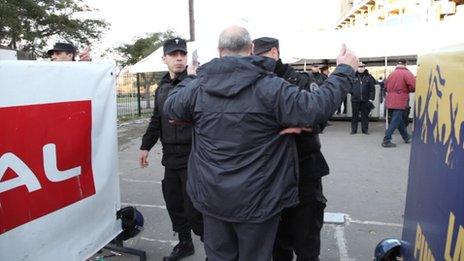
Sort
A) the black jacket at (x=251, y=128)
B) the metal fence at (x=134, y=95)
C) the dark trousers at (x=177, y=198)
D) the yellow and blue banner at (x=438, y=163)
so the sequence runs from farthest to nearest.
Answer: the metal fence at (x=134, y=95) → the dark trousers at (x=177, y=198) → the black jacket at (x=251, y=128) → the yellow and blue banner at (x=438, y=163)

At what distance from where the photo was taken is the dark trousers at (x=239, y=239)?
246 cm

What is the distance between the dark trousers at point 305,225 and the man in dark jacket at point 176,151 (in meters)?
0.79

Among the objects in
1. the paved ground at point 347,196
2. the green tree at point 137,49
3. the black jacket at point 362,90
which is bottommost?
the paved ground at point 347,196

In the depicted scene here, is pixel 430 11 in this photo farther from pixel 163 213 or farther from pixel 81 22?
pixel 163 213

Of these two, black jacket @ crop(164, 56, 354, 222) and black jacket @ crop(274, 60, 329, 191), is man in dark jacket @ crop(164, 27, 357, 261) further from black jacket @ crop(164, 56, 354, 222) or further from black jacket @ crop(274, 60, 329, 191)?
black jacket @ crop(274, 60, 329, 191)

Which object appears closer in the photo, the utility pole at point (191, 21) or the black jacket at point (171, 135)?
the black jacket at point (171, 135)

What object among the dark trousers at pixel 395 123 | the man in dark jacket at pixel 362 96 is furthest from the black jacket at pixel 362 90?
the dark trousers at pixel 395 123

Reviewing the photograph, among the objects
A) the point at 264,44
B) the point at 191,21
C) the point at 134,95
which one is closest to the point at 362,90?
the point at 264,44

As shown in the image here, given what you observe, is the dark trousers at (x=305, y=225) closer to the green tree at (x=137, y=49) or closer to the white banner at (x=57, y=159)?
the white banner at (x=57, y=159)

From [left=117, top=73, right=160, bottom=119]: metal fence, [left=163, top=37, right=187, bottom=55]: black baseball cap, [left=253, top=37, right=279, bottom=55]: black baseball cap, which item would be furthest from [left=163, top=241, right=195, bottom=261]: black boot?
[left=117, top=73, right=160, bottom=119]: metal fence

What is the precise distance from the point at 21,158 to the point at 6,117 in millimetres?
244

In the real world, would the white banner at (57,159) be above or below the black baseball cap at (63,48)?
below

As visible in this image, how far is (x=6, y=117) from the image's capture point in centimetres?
231

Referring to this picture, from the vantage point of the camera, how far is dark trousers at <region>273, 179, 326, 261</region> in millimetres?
3029
